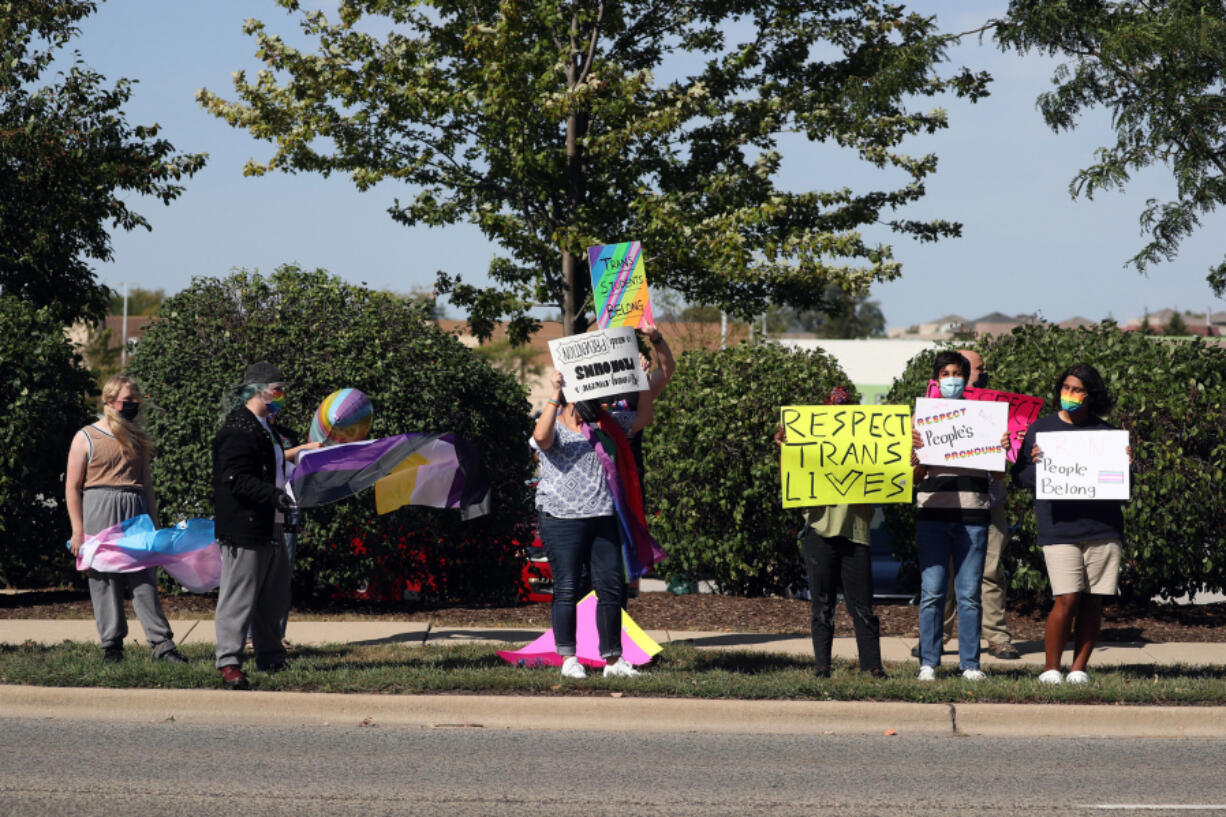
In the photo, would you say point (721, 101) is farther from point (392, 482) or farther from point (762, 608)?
point (392, 482)

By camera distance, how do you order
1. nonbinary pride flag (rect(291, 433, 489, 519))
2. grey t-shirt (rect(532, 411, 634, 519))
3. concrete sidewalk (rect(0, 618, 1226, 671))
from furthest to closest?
1. concrete sidewalk (rect(0, 618, 1226, 671))
2. nonbinary pride flag (rect(291, 433, 489, 519))
3. grey t-shirt (rect(532, 411, 634, 519))

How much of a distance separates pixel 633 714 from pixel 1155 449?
17.3ft

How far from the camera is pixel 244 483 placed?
7.60 meters

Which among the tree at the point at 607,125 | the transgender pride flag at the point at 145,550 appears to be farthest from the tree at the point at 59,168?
the transgender pride flag at the point at 145,550

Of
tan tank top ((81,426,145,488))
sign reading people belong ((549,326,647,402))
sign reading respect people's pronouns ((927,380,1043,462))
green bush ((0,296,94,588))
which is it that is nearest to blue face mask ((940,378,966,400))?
sign reading respect people's pronouns ((927,380,1043,462))

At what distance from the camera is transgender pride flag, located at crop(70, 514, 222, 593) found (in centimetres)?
815

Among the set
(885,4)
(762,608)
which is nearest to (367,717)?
(762,608)

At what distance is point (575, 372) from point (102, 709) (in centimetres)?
317

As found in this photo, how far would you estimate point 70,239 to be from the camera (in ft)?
49.8

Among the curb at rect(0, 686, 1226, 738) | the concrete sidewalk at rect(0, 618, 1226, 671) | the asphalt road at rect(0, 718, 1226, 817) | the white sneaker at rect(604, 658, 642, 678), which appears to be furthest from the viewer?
the concrete sidewalk at rect(0, 618, 1226, 671)

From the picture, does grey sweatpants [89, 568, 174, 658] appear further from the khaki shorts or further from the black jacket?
the khaki shorts

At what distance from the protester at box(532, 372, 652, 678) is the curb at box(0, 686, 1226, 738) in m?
0.55

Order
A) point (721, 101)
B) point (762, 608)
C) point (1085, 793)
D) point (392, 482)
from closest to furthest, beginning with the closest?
1. point (1085, 793)
2. point (392, 482)
3. point (762, 608)
4. point (721, 101)

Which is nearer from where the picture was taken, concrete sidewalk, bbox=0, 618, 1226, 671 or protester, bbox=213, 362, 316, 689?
protester, bbox=213, 362, 316, 689
